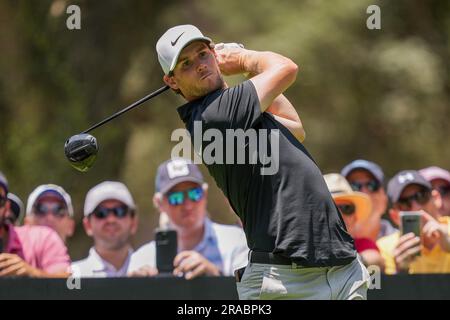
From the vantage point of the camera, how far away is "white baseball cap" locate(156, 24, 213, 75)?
4449 mm

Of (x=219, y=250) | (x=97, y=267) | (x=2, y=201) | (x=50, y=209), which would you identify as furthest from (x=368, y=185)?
(x=2, y=201)

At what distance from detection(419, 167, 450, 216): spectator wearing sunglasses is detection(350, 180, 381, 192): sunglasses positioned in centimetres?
34

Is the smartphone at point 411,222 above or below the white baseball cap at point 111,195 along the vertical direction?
below

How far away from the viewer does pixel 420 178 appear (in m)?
7.18

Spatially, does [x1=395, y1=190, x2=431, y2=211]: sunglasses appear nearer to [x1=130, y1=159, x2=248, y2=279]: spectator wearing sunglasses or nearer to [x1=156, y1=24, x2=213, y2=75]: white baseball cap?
[x1=130, y1=159, x2=248, y2=279]: spectator wearing sunglasses

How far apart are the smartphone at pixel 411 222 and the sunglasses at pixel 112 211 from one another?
1.99 m

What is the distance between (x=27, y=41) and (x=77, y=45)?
65 centimetres

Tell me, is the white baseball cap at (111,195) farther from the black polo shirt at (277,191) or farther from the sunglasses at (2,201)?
the black polo shirt at (277,191)

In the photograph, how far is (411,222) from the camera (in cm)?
651

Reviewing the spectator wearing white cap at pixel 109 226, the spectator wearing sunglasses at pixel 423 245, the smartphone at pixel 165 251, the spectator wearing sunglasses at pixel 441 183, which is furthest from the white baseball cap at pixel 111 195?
the spectator wearing sunglasses at pixel 441 183

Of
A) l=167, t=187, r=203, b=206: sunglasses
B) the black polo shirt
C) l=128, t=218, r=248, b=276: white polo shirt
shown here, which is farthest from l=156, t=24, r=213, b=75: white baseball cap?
l=167, t=187, r=203, b=206: sunglasses

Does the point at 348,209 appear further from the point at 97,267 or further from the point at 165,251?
the point at 97,267

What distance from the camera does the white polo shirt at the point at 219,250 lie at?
684cm

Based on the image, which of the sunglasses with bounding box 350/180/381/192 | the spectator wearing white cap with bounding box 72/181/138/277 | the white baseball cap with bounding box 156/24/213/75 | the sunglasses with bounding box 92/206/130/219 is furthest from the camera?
the sunglasses with bounding box 350/180/381/192
